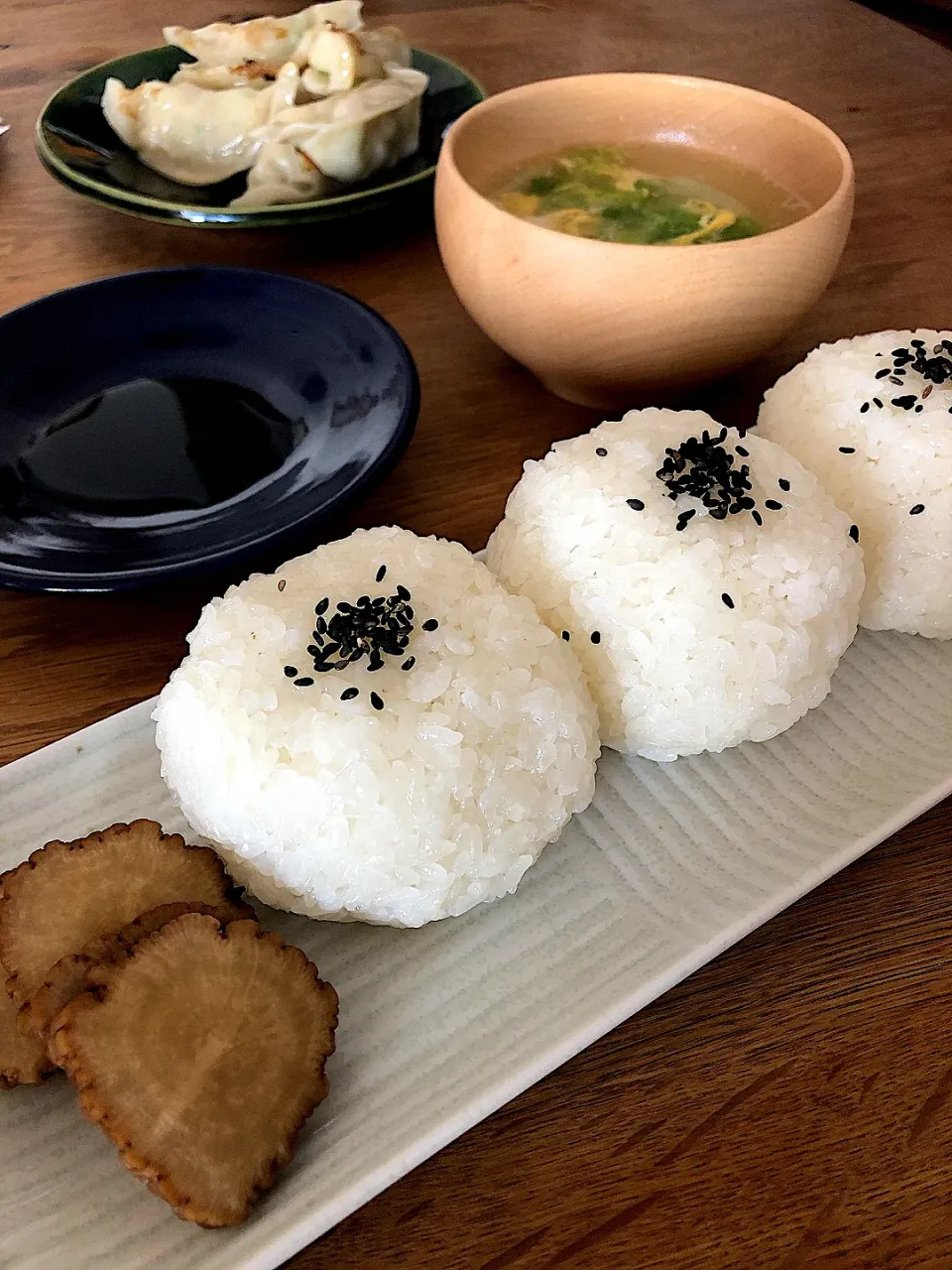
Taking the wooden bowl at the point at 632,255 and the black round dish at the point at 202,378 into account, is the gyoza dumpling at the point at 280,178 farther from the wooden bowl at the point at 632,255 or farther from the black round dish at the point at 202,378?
the wooden bowl at the point at 632,255

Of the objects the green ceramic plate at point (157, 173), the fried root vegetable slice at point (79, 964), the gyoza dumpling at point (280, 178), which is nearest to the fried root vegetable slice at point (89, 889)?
the fried root vegetable slice at point (79, 964)

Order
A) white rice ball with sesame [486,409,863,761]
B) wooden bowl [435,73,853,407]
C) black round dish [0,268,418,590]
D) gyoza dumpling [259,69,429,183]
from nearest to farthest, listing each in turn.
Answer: white rice ball with sesame [486,409,863,761] → black round dish [0,268,418,590] → wooden bowl [435,73,853,407] → gyoza dumpling [259,69,429,183]

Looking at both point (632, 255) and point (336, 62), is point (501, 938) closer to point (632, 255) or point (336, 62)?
point (632, 255)

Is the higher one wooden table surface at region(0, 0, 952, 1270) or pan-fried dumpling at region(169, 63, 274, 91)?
pan-fried dumpling at region(169, 63, 274, 91)

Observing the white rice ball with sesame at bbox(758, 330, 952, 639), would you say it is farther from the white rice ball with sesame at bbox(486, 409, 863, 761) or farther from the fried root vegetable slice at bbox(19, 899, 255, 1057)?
the fried root vegetable slice at bbox(19, 899, 255, 1057)

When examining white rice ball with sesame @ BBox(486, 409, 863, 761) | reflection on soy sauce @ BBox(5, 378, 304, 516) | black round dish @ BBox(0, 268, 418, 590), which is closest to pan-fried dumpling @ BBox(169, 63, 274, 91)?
black round dish @ BBox(0, 268, 418, 590)

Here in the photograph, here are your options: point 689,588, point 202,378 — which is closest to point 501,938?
point 689,588

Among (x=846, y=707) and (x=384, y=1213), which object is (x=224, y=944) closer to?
(x=384, y=1213)
